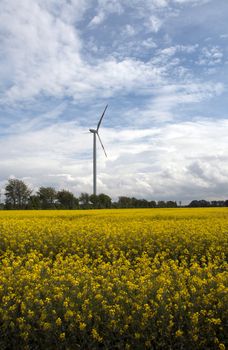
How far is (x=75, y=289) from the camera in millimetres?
5523

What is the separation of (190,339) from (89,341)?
120cm

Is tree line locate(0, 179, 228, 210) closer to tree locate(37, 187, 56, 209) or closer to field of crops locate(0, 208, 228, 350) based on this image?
tree locate(37, 187, 56, 209)

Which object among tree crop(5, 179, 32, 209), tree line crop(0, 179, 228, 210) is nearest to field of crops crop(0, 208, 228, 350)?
tree line crop(0, 179, 228, 210)

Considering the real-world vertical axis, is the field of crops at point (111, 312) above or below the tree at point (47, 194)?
below

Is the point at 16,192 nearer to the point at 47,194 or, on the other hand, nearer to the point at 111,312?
the point at 47,194

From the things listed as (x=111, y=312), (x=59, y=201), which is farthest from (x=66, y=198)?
(x=111, y=312)

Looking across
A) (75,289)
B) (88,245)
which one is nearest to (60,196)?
(88,245)

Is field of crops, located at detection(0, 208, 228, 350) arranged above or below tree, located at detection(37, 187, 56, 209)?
below

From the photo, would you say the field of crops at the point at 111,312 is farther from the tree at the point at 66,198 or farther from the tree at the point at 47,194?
the tree at the point at 47,194

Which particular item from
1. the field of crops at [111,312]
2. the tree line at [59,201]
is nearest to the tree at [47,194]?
the tree line at [59,201]

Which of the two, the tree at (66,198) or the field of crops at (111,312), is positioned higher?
the tree at (66,198)

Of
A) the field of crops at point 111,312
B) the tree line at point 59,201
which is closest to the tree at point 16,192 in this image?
the tree line at point 59,201

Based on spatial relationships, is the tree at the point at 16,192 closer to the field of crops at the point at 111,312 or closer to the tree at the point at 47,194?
the tree at the point at 47,194

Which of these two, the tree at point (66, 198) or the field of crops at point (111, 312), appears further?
the tree at point (66, 198)
